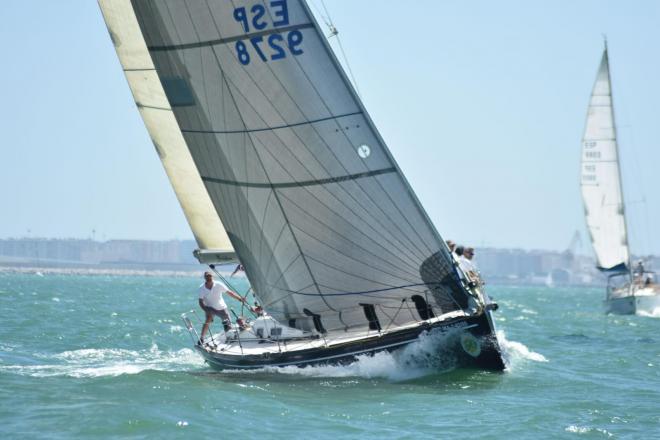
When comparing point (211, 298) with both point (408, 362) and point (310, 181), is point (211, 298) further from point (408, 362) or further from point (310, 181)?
point (408, 362)

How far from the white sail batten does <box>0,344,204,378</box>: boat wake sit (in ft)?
6.44

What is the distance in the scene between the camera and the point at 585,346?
1032 inches

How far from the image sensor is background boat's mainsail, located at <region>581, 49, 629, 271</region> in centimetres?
4856

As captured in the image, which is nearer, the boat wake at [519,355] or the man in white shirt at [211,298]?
the man in white shirt at [211,298]

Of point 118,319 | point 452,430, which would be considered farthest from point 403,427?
point 118,319

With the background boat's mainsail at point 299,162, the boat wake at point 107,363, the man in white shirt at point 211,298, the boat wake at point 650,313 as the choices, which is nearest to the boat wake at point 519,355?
the background boat's mainsail at point 299,162

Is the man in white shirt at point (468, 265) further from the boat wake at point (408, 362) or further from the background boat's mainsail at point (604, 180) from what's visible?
the background boat's mainsail at point (604, 180)

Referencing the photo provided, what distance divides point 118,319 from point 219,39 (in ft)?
54.6

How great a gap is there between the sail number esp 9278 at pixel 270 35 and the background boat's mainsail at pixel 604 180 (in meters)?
33.9

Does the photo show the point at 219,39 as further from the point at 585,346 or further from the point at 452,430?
the point at 585,346

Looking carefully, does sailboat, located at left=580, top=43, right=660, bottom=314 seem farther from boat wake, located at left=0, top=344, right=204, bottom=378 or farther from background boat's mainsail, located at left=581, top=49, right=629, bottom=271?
boat wake, located at left=0, top=344, right=204, bottom=378

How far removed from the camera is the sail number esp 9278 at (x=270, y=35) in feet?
54.0

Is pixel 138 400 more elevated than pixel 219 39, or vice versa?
pixel 219 39

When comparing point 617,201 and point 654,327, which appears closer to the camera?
point 654,327
